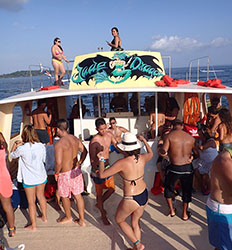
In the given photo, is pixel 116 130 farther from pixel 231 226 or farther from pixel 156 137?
pixel 231 226

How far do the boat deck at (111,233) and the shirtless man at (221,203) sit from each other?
0.87 meters

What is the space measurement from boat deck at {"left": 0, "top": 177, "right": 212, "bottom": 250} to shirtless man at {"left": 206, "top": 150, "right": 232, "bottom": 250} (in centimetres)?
87

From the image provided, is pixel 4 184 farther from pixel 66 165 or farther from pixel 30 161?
pixel 66 165

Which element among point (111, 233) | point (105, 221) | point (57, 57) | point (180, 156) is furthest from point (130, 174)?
point (57, 57)

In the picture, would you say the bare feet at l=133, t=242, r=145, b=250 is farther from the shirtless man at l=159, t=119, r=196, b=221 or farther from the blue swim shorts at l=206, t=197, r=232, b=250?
the shirtless man at l=159, t=119, r=196, b=221

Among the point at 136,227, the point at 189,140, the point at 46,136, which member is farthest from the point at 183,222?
the point at 46,136

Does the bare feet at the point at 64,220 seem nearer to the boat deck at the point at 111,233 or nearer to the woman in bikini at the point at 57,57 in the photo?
the boat deck at the point at 111,233

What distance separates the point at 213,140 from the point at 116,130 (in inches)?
80.0

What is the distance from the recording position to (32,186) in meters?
3.99

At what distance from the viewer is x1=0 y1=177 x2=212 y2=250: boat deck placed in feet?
12.1

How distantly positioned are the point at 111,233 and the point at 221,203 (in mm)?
2022

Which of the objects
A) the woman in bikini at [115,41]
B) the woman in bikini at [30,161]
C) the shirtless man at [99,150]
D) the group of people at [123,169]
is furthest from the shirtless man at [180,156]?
the woman in bikini at [115,41]

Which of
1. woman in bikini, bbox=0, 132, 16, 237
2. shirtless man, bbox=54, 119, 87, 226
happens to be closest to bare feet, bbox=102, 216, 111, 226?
shirtless man, bbox=54, 119, 87, 226

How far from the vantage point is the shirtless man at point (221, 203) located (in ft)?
8.44
